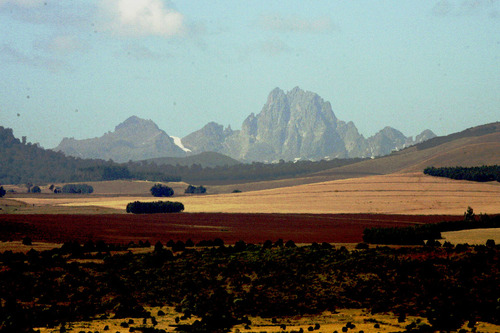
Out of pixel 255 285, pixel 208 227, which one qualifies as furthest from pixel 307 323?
pixel 208 227

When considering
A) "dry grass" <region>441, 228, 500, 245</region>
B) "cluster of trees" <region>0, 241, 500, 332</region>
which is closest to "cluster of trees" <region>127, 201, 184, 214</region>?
"dry grass" <region>441, 228, 500, 245</region>

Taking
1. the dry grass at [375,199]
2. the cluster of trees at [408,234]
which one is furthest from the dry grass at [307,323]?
the dry grass at [375,199]

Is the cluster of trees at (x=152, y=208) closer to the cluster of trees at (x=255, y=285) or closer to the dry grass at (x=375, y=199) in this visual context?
the dry grass at (x=375, y=199)

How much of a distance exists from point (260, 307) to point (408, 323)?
10.2 m

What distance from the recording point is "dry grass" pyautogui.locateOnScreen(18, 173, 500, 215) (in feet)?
472

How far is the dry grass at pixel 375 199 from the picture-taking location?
144 metres

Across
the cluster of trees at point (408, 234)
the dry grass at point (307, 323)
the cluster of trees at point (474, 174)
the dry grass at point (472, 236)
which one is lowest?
the dry grass at point (307, 323)

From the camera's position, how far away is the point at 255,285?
5084 cm

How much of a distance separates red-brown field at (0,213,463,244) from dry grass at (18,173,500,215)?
13.8m

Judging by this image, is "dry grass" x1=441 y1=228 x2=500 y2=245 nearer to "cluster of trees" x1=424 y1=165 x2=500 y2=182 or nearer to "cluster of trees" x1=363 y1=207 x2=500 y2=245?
"cluster of trees" x1=363 y1=207 x2=500 y2=245

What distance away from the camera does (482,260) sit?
51.9m

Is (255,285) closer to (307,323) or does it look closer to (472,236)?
(307,323)

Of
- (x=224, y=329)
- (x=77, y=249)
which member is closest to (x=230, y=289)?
(x=224, y=329)

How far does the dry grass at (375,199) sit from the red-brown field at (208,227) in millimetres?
13771
